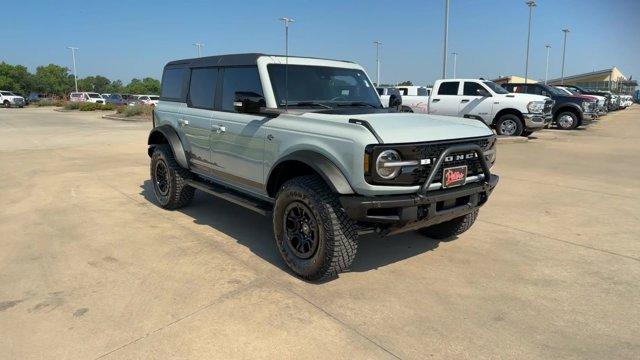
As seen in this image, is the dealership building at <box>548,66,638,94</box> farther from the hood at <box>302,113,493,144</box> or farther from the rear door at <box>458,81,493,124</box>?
the hood at <box>302,113,493,144</box>

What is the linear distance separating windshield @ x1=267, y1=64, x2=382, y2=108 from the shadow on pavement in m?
1.44

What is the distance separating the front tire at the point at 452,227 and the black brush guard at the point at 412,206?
0.93 metres

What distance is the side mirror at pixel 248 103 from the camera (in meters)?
4.13

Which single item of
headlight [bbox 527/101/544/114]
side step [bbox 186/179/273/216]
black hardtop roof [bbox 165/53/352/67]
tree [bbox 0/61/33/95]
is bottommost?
side step [bbox 186/179/273/216]

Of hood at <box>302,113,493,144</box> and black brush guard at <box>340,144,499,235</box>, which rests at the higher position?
hood at <box>302,113,493,144</box>

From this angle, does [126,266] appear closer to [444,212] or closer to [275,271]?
[275,271]

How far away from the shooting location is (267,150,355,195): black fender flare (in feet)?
11.2

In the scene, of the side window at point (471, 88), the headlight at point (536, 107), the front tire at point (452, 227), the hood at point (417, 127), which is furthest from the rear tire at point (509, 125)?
the hood at point (417, 127)

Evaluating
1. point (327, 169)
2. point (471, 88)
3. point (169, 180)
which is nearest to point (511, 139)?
point (471, 88)

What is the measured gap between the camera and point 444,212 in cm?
361

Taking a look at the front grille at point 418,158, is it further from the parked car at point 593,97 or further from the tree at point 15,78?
the tree at point 15,78

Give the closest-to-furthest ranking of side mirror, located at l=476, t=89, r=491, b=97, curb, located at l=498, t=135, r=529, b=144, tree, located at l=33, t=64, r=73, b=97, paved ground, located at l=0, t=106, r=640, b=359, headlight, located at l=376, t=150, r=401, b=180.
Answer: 1. paved ground, located at l=0, t=106, r=640, b=359
2. headlight, located at l=376, t=150, r=401, b=180
3. curb, located at l=498, t=135, r=529, b=144
4. side mirror, located at l=476, t=89, r=491, b=97
5. tree, located at l=33, t=64, r=73, b=97

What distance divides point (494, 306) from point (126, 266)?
3.13 meters

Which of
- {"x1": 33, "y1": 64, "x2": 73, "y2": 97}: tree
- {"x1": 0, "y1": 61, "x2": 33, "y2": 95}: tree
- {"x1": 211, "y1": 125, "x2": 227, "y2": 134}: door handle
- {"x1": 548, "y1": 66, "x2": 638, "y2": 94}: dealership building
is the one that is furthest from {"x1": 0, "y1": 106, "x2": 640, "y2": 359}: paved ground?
{"x1": 33, "y1": 64, "x2": 73, "y2": 97}: tree
